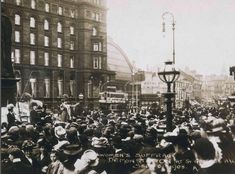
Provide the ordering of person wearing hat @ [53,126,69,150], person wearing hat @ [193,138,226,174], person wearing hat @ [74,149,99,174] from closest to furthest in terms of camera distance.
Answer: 1. person wearing hat @ [193,138,226,174]
2. person wearing hat @ [74,149,99,174]
3. person wearing hat @ [53,126,69,150]

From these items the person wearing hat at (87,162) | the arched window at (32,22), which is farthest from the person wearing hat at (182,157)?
the arched window at (32,22)

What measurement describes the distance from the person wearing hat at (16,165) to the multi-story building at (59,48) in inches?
20.8

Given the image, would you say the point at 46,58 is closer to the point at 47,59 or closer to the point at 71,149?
the point at 47,59

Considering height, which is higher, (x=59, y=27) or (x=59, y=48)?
(x=59, y=27)

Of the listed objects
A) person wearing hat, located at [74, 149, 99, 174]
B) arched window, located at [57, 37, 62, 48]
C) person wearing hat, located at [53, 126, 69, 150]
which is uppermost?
arched window, located at [57, 37, 62, 48]

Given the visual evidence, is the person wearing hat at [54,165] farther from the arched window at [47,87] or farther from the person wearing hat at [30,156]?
the arched window at [47,87]

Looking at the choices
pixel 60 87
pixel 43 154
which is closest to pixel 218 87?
pixel 60 87

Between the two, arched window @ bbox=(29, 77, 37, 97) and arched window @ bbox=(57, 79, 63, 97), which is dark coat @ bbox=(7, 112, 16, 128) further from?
arched window @ bbox=(57, 79, 63, 97)

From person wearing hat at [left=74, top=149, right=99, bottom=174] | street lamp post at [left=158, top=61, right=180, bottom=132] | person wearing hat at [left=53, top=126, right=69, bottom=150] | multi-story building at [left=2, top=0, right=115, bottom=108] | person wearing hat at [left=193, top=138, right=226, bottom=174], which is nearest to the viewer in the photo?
street lamp post at [left=158, top=61, right=180, bottom=132]

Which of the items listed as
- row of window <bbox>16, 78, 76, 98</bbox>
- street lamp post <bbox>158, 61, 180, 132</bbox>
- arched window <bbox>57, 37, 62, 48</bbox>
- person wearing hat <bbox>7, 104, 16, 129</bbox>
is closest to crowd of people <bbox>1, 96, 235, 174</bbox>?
person wearing hat <bbox>7, 104, 16, 129</bbox>

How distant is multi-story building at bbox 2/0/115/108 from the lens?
3.71m

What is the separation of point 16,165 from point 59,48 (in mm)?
1151

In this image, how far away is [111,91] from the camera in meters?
3.75

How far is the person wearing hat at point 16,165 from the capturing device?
353 centimetres
